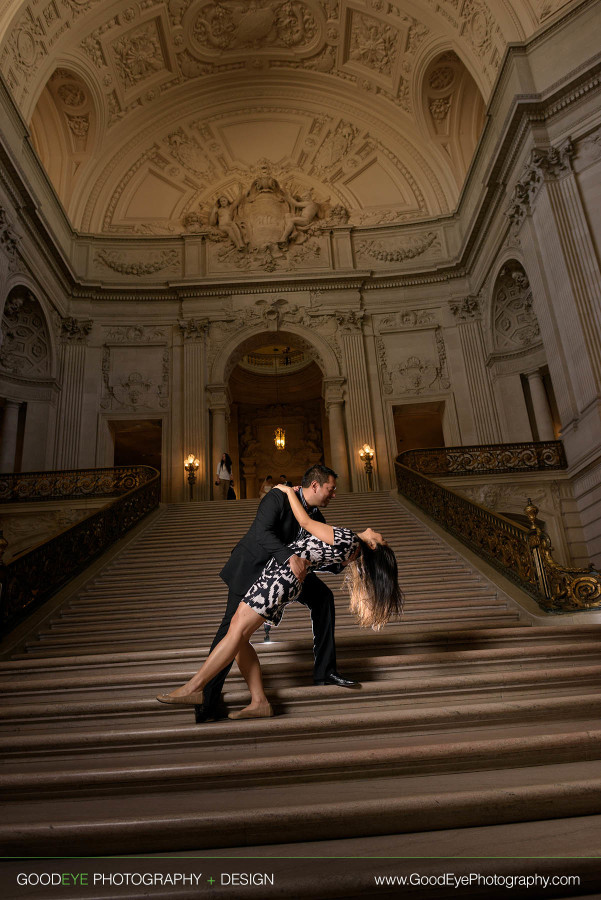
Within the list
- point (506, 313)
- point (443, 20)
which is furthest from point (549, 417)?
point (443, 20)

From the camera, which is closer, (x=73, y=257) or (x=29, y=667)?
(x=29, y=667)

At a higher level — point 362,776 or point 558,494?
point 558,494

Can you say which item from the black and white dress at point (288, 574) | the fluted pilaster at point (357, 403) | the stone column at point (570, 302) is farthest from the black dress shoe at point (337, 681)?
the fluted pilaster at point (357, 403)

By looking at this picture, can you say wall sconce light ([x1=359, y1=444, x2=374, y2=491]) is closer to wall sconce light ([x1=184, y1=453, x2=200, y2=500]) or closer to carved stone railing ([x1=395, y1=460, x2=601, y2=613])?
wall sconce light ([x1=184, y1=453, x2=200, y2=500])

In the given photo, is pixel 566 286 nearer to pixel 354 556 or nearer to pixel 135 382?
pixel 354 556

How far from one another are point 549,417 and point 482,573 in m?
9.60

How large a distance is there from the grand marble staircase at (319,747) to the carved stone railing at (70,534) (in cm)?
68

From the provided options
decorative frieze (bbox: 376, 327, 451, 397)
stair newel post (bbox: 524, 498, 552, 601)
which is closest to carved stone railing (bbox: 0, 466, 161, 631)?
stair newel post (bbox: 524, 498, 552, 601)

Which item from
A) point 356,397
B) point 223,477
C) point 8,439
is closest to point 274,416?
point 356,397

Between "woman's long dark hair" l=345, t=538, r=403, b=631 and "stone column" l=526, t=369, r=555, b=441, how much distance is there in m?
12.6

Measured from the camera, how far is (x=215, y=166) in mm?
19266

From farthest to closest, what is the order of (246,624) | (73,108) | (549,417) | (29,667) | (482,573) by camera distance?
(73,108)
(549,417)
(482,573)
(29,667)
(246,624)

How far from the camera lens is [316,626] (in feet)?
11.6

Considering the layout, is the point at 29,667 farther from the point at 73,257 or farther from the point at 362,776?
the point at 73,257
